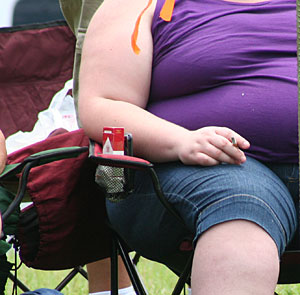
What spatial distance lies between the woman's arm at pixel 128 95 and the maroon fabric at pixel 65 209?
0.14m

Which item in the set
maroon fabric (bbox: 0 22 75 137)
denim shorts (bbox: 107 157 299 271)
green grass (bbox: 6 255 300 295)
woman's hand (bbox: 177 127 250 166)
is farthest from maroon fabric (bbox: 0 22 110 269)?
green grass (bbox: 6 255 300 295)

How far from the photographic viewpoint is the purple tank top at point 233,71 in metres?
1.75

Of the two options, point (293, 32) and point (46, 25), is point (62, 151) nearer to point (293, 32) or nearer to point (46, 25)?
point (293, 32)

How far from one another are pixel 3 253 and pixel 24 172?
201 millimetres

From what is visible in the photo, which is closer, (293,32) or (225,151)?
(225,151)

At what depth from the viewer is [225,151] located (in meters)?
1.64

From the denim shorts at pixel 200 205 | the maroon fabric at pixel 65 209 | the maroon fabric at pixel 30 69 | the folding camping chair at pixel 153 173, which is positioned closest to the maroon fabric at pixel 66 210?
the maroon fabric at pixel 65 209

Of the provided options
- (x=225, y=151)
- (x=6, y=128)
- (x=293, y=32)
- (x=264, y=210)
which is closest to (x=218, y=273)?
(x=264, y=210)

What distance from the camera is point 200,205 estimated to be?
1.58m

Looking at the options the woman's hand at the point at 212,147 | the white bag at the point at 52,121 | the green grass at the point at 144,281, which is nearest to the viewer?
the woman's hand at the point at 212,147

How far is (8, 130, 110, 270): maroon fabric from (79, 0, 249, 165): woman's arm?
0.46 feet

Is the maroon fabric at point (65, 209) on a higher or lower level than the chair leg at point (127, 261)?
higher

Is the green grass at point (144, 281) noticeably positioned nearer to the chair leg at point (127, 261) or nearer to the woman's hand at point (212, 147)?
the chair leg at point (127, 261)

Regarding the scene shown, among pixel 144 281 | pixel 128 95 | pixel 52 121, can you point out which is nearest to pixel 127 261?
pixel 128 95
